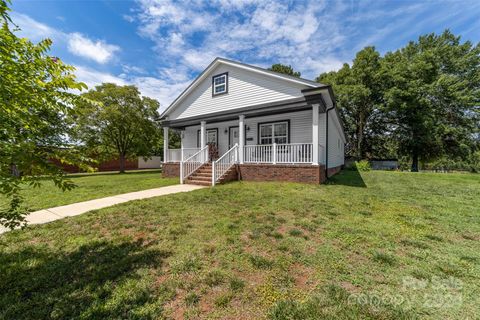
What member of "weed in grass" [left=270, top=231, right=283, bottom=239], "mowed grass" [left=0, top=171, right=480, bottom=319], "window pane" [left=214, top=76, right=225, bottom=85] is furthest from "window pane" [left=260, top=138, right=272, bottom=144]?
"weed in grass" [left=270, top=231, right=283, bottom=239]

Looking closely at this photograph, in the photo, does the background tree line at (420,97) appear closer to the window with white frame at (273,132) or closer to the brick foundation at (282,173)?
the window with white frame at (273,132)

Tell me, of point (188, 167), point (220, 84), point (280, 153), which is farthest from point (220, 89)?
point (280, 153)

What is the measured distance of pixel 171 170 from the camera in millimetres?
12375

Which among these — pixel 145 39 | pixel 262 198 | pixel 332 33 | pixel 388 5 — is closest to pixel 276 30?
pixel 332 33

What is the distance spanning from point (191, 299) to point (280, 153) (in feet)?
26.2

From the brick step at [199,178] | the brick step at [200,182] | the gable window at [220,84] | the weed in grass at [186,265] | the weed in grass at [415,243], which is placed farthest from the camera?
the gable window at [220,84]

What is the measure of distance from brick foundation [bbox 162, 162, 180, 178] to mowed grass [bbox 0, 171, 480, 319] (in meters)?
7.30

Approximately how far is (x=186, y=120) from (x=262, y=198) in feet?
27.0

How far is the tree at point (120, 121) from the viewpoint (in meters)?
18.5

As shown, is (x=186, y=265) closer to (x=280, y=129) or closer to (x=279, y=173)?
(x=279, y=173)

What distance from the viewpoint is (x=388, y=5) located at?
346 inches

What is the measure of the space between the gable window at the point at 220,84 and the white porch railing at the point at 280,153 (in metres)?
3.72

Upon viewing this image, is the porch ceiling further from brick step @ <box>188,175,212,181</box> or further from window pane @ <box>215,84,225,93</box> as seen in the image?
brick step @ <box>188,175,212,181</box>

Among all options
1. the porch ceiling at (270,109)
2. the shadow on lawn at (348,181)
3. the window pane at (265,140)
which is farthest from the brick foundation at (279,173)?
Answer: the porch ceiling at (270,109)
